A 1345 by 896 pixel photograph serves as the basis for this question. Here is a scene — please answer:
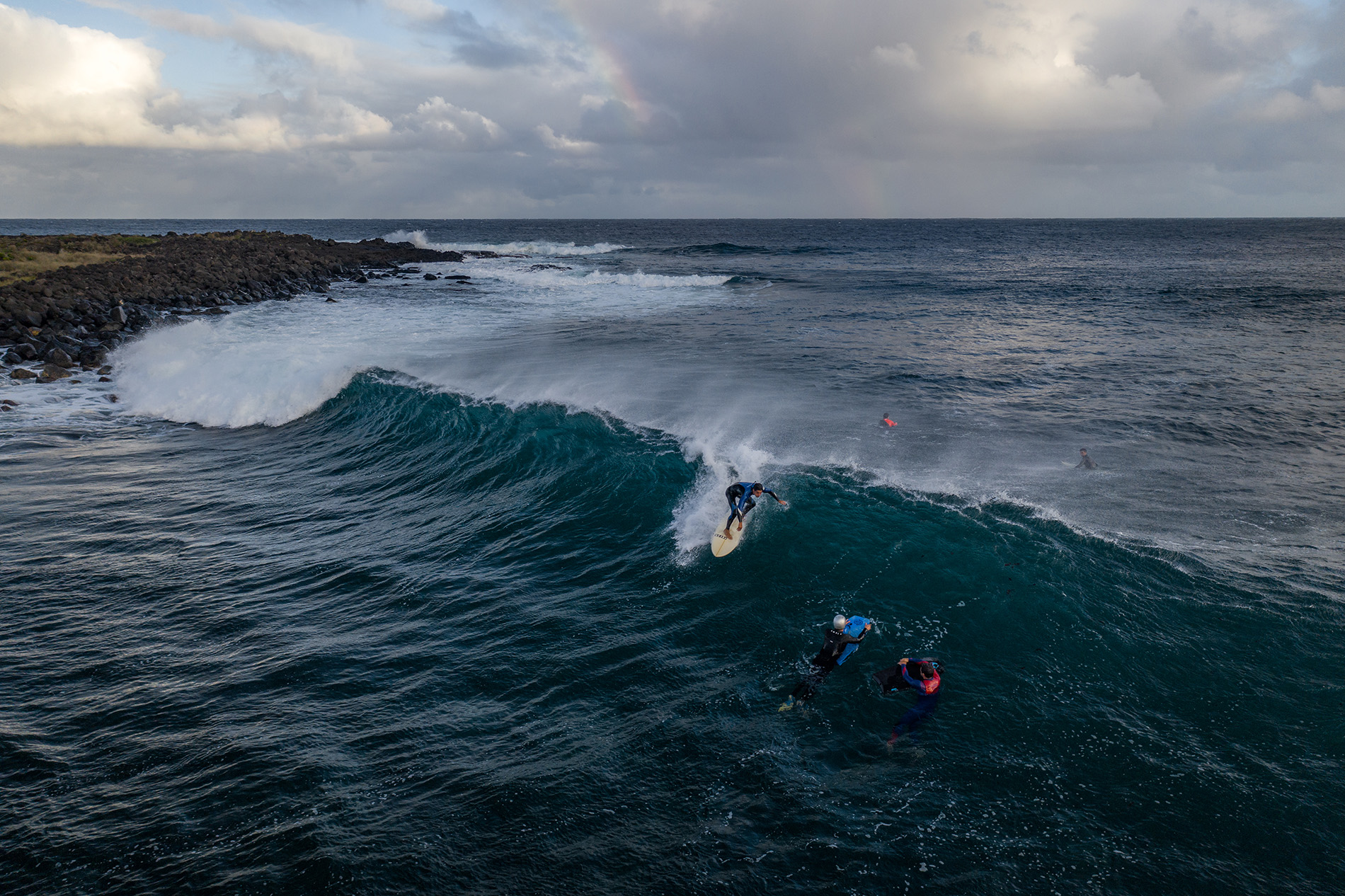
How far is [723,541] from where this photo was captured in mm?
12945

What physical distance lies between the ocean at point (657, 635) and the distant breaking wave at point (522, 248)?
252 ft

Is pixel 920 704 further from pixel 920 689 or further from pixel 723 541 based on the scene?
pixel 723 541

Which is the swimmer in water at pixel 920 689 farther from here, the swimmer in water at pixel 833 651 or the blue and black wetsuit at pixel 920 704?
the swimmer in water at pixel 833 651

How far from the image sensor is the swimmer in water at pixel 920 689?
855 centimetres

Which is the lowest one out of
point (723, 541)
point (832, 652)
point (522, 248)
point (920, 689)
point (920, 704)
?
point (920, 704)

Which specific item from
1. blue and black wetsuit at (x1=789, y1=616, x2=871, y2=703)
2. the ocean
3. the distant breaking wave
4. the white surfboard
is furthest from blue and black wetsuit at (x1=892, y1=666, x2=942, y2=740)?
the distant breaking wave

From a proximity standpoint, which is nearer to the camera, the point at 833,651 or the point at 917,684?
the point at 917,684

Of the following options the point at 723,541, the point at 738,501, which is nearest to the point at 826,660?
the point at 723,541

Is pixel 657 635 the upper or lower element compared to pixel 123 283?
lower

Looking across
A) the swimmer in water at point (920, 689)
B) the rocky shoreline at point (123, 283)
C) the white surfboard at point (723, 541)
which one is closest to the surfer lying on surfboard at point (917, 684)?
the swimmer in water at point (920, 689)

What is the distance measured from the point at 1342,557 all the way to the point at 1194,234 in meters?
161

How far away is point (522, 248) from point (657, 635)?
101m

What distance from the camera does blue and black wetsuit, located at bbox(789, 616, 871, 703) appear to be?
917 centimetres

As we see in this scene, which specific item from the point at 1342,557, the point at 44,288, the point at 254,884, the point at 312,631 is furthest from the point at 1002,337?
the point at 44,288
